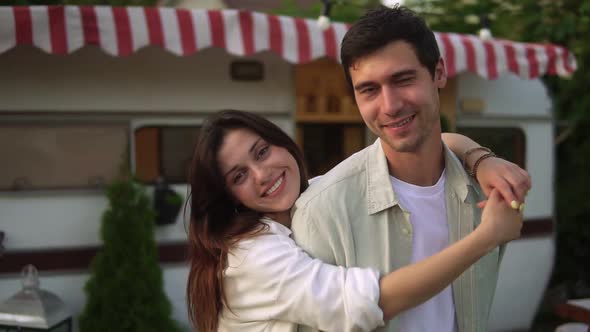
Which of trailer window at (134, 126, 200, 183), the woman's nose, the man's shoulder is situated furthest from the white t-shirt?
trailer window at (134, 126, 200, 183)

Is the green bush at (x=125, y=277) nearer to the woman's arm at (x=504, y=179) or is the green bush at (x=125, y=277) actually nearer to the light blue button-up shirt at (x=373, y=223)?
the light blue button-up shirt at (x=373, y=223)

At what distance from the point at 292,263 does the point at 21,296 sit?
2940 millimetres

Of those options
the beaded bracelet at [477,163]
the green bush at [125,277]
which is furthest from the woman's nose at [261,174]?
the green bush at [125,277]

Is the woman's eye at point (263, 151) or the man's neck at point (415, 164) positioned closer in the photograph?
the man's neck at point (415, 164)

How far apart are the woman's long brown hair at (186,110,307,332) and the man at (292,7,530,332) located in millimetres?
325

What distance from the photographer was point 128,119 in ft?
15.1

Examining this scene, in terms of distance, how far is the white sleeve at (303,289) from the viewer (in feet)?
5.10

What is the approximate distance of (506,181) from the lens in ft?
5.44

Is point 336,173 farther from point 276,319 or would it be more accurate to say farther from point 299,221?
point 276,319

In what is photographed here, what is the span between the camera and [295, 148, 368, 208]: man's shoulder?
168 centimetres

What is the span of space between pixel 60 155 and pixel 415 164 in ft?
11.3

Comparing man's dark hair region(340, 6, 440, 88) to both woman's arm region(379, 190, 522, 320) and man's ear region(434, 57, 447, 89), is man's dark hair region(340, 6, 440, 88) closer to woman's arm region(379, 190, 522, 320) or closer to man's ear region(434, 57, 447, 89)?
man's ear region(434, 57, 447, 89)

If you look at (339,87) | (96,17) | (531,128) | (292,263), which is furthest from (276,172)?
(531,128)

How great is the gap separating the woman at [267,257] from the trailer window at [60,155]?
2726 millimetres
